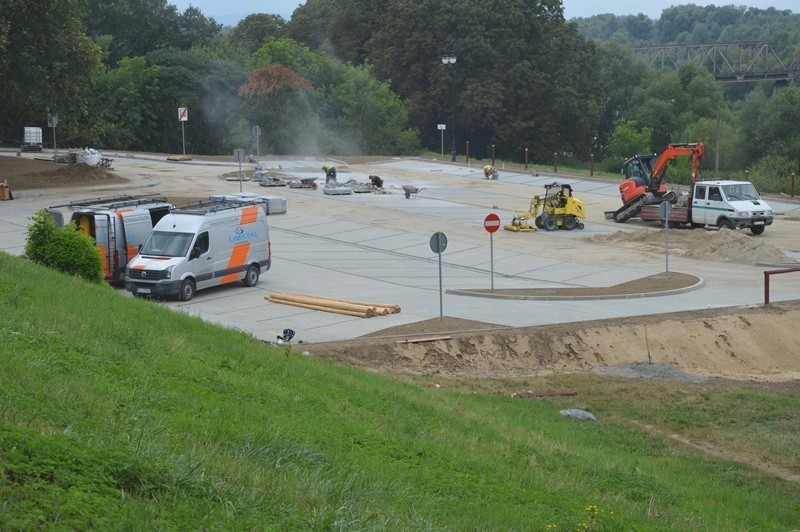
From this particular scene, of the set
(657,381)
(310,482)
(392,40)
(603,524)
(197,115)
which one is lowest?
(657,381)

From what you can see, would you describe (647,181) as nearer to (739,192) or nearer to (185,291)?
(739,192)

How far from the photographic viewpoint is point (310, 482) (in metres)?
8.77

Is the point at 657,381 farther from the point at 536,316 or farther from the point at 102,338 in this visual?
the point at 102,338

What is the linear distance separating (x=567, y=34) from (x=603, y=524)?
81.1 m

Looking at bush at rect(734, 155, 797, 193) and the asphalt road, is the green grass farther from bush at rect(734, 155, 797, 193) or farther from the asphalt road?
bush at rect(734, 155, 797, 193)

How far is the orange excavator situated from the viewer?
45656 millimetres

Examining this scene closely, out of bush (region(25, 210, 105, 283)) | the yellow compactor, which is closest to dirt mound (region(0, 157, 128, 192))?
the yellow compactor

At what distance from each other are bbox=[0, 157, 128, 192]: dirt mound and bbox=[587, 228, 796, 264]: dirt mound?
2515 centimetres

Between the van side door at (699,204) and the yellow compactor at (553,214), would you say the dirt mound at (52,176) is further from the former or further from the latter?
the van side door at (699,204)

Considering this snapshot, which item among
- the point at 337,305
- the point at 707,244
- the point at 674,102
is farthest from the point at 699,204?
the point at 674,102

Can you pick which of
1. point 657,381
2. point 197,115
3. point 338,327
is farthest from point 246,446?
point 197,115

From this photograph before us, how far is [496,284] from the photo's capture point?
32.5m

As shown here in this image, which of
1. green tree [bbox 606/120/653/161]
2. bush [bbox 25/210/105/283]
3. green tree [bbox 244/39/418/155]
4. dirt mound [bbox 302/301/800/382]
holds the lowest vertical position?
dirt mound [bbox 302/301/800/382]

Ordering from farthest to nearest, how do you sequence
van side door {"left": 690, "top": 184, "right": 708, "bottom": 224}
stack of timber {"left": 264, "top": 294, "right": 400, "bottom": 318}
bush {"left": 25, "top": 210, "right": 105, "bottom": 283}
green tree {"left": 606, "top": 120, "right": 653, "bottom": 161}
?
green tree {"left": 606, "top": 120, "right": 653, "bottom": 161}, van side door {"left": 690, "top": 184, "right": 708, "bottom": 224}, stack of timber {"left": 264, "top": 294, "right": 400, "bottom": 318}, bush {"left": 25, "top": 210, "right": 105, "bottom": 283}
